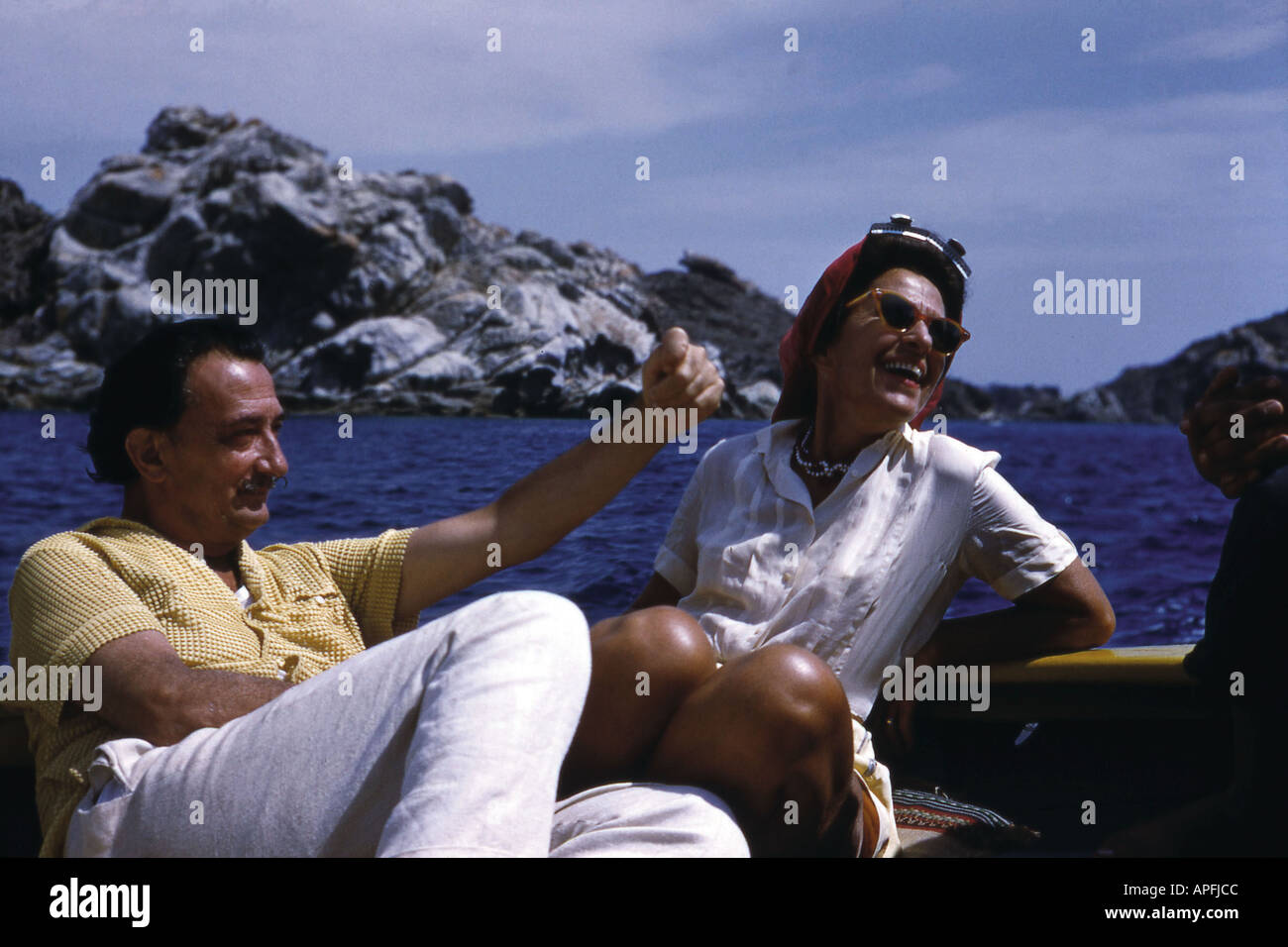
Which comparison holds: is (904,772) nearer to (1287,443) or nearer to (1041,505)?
(1287,443)

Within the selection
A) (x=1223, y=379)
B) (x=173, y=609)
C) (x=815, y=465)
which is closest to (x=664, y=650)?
(x=815, y=465)

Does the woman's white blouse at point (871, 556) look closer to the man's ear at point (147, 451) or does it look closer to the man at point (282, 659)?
the man at point (282, 659)

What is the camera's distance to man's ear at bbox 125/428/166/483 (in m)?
2.10

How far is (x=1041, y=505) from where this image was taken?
13461mm

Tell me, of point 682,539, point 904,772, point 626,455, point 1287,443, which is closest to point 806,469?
point 682,539

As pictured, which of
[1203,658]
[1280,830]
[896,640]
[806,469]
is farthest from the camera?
[806,469]

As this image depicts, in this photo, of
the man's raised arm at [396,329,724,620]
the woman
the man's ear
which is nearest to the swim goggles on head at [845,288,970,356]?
the woman

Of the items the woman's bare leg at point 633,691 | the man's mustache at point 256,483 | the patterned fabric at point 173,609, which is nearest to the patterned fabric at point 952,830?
the woman's bare leg at point 633,691

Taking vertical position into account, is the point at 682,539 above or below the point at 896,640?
above

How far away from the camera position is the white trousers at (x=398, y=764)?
1349 millimetres

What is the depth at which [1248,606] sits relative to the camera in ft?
6.08

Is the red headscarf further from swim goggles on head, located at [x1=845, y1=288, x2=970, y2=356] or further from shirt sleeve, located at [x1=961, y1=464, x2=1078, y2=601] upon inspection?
shirt sleeve, located at [x1=961, y1=464, x2=1078, y2=601]
